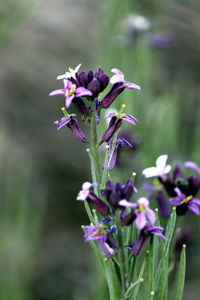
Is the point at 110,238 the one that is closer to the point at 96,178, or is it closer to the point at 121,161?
the point at 96,178

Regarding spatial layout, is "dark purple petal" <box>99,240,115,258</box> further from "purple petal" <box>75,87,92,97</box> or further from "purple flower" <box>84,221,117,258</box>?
"purple petal" <box>75,87,92,97</box>

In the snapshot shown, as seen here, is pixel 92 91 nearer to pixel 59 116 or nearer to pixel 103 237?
pixel 103 237

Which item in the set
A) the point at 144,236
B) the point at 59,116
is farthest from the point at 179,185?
the point at 59,116

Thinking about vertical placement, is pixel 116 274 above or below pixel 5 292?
below

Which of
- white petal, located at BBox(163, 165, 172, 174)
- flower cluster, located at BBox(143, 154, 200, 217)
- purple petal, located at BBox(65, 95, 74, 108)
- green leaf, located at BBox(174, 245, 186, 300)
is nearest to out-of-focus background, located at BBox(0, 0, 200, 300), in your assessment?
flower cluster, located at BBox(143, 154, 200, 217)

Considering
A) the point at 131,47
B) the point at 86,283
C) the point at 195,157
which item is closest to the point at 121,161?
the point at 195,157

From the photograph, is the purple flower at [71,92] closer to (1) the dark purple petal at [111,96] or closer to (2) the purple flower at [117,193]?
(1) the dark purple petal at [111,96]

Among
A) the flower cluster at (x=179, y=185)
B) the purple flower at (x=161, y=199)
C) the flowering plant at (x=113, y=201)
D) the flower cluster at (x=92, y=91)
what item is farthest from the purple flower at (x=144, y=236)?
the purple flower at (x=161, y=199)
